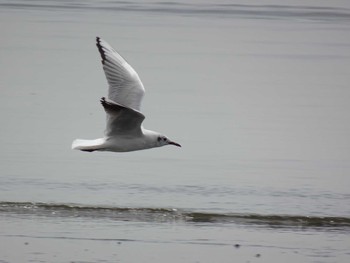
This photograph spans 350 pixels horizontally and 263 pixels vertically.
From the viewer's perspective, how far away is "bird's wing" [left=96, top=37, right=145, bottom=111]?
1054 cm

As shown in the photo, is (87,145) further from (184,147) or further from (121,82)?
(184,147)

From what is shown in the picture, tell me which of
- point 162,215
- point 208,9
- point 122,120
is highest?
point 208,9

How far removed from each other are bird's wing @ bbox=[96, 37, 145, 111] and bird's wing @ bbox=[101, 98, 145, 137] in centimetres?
39

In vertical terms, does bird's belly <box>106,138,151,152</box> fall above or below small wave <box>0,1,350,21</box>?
below

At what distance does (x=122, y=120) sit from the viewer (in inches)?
394

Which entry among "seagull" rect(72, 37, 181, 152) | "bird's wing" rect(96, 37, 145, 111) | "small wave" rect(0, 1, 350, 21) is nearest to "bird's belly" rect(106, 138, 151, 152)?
"seagull" rect(72, 37, 181, 152)

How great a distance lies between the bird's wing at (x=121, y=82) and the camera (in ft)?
34.6

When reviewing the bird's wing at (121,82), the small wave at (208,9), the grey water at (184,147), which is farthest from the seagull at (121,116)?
the small wave at (208,9)

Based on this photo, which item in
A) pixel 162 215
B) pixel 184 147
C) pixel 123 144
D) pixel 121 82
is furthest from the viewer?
pixel 184 147

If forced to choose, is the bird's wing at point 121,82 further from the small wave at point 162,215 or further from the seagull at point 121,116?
the small wave at point 162,215

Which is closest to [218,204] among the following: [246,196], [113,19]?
[246,196]

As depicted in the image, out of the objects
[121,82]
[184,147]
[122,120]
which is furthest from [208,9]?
[122,120]

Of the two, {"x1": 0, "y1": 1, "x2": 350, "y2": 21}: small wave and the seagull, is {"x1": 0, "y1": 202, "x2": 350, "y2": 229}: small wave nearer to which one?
the seagull

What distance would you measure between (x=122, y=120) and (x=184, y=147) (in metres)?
2.49
